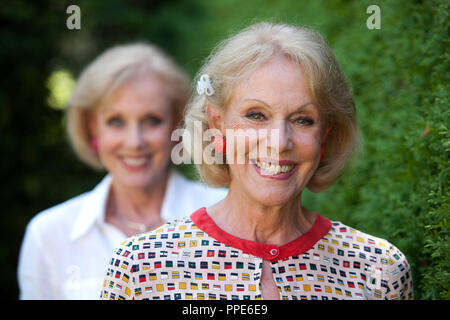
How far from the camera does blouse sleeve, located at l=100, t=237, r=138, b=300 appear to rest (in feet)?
7.57

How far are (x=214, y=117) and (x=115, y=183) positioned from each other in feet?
6.47

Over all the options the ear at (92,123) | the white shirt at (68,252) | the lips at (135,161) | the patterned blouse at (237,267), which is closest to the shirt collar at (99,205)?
the white shirt at (68,252)

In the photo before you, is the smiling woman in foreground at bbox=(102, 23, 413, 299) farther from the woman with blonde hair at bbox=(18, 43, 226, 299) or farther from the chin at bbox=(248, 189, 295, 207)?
the woman with blonde hair at bbox=(18, 43, 226, 299)

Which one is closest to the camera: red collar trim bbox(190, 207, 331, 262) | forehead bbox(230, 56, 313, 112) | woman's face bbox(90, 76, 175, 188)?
forehead bbox(230, 56, 313, 112)

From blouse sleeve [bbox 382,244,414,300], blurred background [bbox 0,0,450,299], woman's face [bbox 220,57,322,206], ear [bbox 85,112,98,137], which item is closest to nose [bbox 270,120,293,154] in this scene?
woman's face [bbox 220,57,322,206]

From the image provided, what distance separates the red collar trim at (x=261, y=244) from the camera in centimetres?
236

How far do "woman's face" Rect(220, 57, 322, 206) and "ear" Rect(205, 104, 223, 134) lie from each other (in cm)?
9

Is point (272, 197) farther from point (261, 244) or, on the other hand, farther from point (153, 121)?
point (153, 121)

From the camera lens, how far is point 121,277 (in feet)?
7.61

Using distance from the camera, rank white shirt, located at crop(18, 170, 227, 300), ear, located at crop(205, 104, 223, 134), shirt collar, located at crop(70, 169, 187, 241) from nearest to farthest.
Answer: ear, located at crop(205, 104, 223, 134) → white shirt, located at crop(18, 170, 227, 300) → shirt collar, located at crop(70, 169, 187, 241)

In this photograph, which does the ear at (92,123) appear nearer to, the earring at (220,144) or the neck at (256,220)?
the earring at (220,144)

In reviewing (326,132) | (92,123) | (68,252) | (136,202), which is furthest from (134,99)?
(326,132)

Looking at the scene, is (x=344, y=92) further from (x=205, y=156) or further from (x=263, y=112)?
(x=205, y=156)

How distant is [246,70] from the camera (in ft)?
7.50
